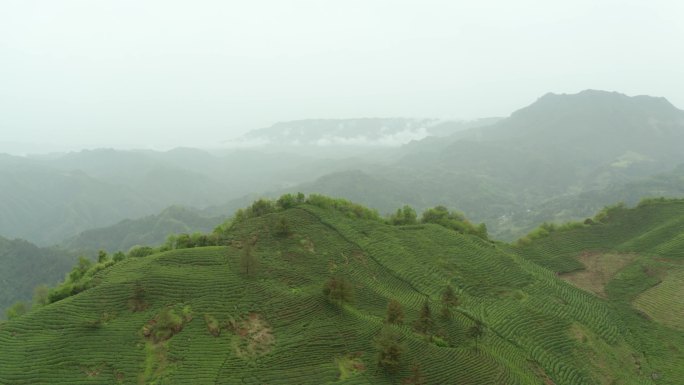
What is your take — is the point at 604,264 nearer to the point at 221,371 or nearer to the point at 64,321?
the point at 221,371

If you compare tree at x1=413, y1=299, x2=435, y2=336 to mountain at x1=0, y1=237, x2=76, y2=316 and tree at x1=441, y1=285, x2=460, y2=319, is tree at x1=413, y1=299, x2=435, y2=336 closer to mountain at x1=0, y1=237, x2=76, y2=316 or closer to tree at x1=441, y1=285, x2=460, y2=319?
tree at x1=441, y1=285, x2=460, y2=319

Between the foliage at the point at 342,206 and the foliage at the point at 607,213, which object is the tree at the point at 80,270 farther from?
the foliage at the point at 607,213

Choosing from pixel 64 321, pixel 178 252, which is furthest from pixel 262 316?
pixel 64 321

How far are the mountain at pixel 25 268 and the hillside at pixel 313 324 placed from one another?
119927 mm

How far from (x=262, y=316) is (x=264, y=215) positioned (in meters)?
25.5

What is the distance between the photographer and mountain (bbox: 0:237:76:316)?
140250 millimetres

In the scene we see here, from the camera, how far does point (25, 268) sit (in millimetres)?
149250

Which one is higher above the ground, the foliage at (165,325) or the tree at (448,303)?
the foliage at (165,325)

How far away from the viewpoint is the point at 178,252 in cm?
4888

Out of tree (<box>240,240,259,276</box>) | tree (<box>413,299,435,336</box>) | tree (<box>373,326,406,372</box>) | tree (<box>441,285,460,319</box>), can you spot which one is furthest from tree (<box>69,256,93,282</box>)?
tree (<box>441,285,460,319</box>)

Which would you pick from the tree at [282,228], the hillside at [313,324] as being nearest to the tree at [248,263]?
the hillside at [313,324]

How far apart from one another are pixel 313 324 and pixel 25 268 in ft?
524

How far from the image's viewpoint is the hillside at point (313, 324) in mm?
34719

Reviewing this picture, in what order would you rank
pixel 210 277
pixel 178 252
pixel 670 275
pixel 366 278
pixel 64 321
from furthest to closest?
1. pixel 670 275
2. pixel 366 278
3. pixel 178 252
4. pixel 210 277
5. pixel 64 321
